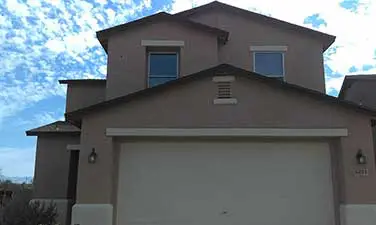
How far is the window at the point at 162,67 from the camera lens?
644 inches

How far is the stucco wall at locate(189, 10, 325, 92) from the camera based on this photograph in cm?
Answer: 1727

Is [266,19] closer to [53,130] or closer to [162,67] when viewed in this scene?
[162,67]

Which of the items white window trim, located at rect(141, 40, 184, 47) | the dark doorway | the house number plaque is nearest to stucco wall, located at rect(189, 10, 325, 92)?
white window trim, located at rect(141, 40, 184, 47)

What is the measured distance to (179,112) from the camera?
13.0 m

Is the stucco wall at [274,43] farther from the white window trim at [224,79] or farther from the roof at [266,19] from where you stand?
the white window trim at [224,79]

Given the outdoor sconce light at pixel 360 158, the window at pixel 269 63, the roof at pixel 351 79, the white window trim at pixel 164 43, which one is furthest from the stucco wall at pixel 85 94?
the roof at pixel 351 79

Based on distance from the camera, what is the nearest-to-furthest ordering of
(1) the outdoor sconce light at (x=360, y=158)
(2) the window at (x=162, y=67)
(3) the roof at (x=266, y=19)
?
(1) the outdoor sconce light at (x=360, y=158)
(2) the window at (x=162, y=67)
(3) the roof at (x=266, y=19)

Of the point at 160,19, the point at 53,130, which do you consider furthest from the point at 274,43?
the point at 53,130

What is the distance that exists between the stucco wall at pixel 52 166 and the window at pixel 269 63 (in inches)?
294

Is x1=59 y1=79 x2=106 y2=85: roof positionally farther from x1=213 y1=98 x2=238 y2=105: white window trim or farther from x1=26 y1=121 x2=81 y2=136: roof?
x1=213 y1=98 x2=238 y2=105: white window trim

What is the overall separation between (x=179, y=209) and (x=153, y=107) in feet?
9.49

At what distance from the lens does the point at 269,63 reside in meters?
17.6

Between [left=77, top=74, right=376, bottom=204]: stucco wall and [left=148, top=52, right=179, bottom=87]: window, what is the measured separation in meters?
3.29

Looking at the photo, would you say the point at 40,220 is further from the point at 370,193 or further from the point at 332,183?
the point at 370,193
